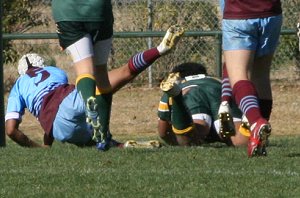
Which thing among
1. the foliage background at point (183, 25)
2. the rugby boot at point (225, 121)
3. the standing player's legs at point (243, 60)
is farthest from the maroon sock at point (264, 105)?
the foliage background at point (183, 25)

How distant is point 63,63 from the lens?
718 inches

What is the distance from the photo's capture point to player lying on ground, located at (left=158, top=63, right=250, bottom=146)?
910 centimetres

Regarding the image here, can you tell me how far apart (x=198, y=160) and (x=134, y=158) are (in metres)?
0.49

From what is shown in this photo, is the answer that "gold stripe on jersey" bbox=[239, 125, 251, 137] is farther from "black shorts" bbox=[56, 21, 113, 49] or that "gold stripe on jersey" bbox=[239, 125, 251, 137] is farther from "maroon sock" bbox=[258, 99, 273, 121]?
"black shorts" bbox=[56, 21, 113, 49]

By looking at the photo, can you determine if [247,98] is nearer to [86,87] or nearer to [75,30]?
[86,87]

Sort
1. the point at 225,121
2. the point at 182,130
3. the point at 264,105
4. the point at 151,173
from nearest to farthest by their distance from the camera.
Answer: the point at 151,173 → the point at 225,121 → the point at 264,105 → the point at 182,130

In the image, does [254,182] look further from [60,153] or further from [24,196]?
[60,153]

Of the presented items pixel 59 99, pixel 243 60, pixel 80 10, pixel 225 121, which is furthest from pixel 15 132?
pixel 243 60

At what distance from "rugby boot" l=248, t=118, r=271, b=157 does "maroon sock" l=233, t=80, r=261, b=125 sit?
0.42 ft

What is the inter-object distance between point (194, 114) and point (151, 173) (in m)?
2.65

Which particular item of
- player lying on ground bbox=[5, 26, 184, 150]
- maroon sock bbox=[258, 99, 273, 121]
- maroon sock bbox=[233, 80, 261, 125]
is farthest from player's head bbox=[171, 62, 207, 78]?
maroon sock bbox=[233, 80, 261, 125]

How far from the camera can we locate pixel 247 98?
751 cm

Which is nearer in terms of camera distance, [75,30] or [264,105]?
Answer: [75,30]

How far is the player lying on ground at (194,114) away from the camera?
910cm
